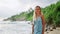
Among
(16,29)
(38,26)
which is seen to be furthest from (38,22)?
(16,29)

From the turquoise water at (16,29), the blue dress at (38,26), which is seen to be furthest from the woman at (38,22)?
the turquoise water at (16,29)

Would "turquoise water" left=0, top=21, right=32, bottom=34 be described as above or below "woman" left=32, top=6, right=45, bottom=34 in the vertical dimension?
below

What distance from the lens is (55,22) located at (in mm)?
17328

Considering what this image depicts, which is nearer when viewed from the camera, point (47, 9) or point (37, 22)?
point (37, 22)

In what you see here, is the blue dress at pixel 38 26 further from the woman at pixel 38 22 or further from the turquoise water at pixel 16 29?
the turquoise water at pixel 16 29

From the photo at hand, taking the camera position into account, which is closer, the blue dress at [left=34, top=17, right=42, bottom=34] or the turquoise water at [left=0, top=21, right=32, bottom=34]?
the blue dress at [left=34, top=17, right=42, bottom=34]

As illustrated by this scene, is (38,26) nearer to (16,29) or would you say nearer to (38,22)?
(38,22)

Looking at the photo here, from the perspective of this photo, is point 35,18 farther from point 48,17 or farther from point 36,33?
point 48,17

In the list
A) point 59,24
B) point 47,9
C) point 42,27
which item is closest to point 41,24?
point 42,27

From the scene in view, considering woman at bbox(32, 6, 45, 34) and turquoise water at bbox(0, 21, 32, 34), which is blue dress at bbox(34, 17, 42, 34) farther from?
turquoise water at bbox(0, 21, 32, 34)

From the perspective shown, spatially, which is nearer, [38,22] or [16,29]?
[38,22]

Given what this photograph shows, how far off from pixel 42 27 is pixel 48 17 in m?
16.5

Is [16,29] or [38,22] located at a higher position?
[38,22]

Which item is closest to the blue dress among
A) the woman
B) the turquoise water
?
the woman
